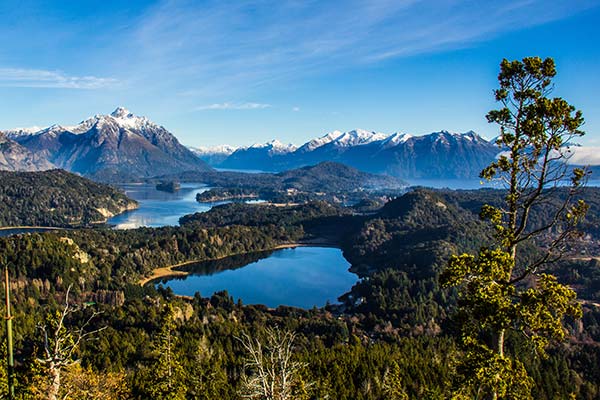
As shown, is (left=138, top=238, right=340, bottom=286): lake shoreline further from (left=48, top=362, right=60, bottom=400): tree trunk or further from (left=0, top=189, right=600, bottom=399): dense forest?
(left=48, top=362, right=60, bottom=400): tree trunk

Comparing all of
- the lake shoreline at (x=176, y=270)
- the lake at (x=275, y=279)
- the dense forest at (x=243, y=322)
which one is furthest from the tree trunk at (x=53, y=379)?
the lake shoreline at (x=176, y=270)

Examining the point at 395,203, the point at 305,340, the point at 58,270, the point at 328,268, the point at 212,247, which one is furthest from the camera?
the point at 395,203

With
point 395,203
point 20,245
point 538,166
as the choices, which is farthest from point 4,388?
point 395,203

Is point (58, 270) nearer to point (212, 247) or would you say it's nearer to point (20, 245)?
point (20, 245)

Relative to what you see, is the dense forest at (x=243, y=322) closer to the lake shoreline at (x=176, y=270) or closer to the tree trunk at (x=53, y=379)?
the tree trunk at (x=53, y=379)

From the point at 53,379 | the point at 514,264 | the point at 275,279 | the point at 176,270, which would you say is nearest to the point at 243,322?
the point at 275,279

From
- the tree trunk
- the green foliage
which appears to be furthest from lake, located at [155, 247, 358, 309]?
the green foliage
